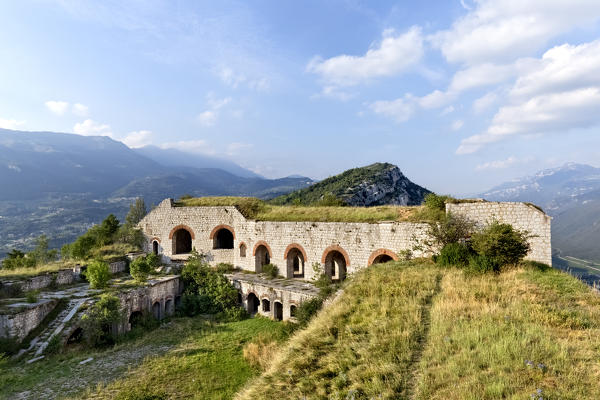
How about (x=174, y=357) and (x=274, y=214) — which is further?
(x=274, y=214)

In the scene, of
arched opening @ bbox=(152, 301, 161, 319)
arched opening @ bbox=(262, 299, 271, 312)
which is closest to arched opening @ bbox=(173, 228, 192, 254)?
arched opening @ bbox=(152, 301, 161, 319)

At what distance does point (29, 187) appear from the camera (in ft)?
537

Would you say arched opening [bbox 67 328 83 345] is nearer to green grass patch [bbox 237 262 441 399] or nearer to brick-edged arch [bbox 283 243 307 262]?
brick-edged arch [bbox 283 243 307 262]

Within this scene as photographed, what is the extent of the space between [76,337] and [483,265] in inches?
635

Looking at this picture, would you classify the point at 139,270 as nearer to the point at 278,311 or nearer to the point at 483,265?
the point at 278,311

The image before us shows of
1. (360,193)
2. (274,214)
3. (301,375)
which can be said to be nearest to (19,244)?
(360,193)

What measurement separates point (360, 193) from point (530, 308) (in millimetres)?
45930

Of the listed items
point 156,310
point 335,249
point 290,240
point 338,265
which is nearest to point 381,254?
point 335,249

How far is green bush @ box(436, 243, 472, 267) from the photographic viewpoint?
10477 mm

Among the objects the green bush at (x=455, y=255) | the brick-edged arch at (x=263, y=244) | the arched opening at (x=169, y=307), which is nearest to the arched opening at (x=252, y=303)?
the brick-edged arch at (x=263, y=244)

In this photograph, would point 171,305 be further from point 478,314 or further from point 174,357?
point 478,314

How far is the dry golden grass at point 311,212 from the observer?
577 inches

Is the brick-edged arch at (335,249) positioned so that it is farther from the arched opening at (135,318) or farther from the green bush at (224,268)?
the arched opening at (135,318)

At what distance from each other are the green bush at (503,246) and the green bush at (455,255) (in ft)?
2.17
